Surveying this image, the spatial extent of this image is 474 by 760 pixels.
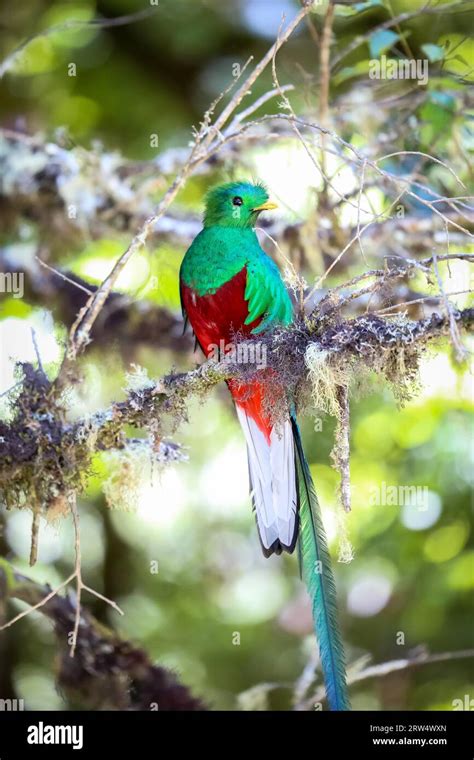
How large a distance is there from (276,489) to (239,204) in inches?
40.1

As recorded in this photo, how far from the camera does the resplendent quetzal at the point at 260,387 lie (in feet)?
8.53

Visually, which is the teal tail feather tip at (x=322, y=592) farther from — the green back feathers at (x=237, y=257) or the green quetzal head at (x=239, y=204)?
the green quetzal head at (x=239, y=204)

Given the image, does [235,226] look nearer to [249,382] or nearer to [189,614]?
[249,382]

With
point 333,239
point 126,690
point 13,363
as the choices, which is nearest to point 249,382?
point 13,363

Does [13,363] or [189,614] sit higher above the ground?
[13,363]

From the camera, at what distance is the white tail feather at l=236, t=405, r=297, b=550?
2.81m

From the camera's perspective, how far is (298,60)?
457 centimetres

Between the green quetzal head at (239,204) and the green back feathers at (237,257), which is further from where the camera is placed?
the green quetzal head at (239,204)

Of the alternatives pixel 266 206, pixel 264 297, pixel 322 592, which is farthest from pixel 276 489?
pixel 266 206

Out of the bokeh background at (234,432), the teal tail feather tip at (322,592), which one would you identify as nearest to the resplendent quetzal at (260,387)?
the teal tail feather tip at (322,592)

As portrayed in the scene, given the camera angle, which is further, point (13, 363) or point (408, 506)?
point (408, 506)

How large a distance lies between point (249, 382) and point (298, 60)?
2629 millimetres

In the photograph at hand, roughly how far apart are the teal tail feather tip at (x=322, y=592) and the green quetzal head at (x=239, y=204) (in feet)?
3.09

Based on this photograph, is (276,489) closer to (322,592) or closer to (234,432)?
(322,592)
